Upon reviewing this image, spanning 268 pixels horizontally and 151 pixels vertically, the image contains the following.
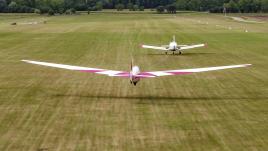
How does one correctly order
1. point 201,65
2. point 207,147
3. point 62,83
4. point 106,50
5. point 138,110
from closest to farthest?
point 207,147
point 138,110
point 62,83
point 201,65
point 106,50

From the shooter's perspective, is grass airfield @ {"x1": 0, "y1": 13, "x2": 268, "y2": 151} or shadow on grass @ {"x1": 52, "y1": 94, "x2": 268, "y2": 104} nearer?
grass airfield @ {"x1": 0, "y1": 13, "x2": 268, "y2": 151}

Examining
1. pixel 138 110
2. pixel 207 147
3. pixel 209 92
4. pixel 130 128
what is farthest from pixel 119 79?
pixel 207 147

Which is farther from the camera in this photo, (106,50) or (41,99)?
(106,50)

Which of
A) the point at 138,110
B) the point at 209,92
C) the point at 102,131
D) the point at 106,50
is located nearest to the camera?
the point at 102,131

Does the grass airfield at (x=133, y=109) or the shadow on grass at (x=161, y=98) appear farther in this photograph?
the shadow on grass at (x=161, y=98)

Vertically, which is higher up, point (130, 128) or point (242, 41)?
point (130, 128)

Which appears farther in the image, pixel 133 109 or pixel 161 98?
pixel 161 98

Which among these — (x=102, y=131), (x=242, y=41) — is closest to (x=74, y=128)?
(x=102, y=131)

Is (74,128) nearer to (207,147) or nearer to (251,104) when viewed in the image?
(207,147)

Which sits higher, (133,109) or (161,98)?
(133,109)
